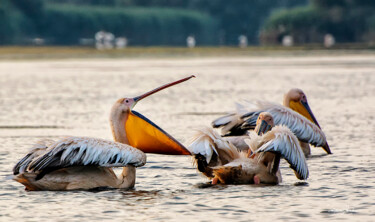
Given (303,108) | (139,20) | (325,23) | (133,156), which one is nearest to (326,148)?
(303,108)

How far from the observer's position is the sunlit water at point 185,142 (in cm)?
620

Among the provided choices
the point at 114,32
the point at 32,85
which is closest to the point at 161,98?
the point at 32,85

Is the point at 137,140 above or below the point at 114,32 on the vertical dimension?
below

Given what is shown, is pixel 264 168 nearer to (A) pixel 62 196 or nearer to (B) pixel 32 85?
(A) pixel 62 196

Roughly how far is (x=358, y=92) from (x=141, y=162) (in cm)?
1019

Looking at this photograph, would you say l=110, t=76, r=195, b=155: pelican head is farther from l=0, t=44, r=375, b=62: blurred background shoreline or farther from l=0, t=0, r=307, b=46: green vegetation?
l=0, t=0, r=307, b=46: green vegetation

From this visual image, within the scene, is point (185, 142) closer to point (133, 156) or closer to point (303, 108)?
point (133, 156)

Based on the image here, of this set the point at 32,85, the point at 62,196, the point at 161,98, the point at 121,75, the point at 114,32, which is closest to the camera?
the point at 62,196

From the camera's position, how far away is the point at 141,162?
22.4 ft

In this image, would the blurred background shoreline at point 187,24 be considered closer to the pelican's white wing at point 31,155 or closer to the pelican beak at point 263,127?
the pelican beak at point 263,127

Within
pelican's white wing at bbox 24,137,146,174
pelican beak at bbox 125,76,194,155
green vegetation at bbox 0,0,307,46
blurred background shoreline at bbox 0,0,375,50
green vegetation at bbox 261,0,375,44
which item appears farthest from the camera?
green vegetation at bbox 0,0,307,46

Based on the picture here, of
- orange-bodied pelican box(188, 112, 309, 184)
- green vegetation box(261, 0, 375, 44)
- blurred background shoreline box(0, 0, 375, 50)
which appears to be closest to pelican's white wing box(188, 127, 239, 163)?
orange-bodied pelican box(188, 112, 309, 184)

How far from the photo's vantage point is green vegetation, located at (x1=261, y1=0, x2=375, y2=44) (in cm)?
5934

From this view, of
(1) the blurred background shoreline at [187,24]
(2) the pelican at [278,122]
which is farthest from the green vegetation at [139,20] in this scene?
(2) the pelican at [278,122]
